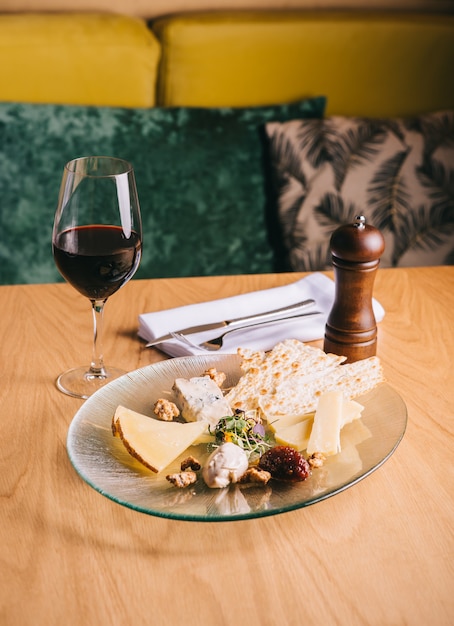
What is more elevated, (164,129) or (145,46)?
(145,46)

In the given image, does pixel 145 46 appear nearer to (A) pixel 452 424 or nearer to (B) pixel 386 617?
(A) pixel 452 424

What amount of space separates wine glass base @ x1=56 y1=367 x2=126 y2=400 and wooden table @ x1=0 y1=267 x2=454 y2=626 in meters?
0.02

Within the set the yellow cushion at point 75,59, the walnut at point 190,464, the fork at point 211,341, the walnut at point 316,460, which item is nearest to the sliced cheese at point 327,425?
the walnut at point 316,460

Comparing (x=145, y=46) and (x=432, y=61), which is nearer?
(x=145, y=46)

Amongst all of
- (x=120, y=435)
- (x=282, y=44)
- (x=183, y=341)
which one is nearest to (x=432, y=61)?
(x=282, y=44)

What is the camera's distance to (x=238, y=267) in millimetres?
2244

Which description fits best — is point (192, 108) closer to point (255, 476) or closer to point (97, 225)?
point (97, 225)

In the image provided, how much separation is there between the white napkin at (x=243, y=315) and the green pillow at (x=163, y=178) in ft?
2.86

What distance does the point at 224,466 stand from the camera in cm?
76

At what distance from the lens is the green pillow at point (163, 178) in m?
2.07

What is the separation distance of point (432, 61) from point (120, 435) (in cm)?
202

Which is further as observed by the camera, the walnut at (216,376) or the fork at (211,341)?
the fork at (211,341)

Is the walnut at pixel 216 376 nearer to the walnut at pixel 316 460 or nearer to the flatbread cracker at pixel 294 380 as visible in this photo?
the flatbread cracker at pixel 294 380

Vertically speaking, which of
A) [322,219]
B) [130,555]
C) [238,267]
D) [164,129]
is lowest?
[238,267]
